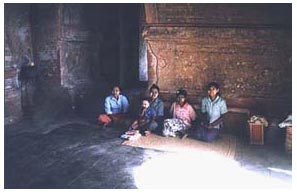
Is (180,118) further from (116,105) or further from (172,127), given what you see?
(116,105)

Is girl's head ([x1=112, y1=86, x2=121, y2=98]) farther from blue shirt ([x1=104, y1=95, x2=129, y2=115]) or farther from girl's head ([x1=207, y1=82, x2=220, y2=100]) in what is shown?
girl's head ([x1=207, y1=82, x2=220, y2=100])

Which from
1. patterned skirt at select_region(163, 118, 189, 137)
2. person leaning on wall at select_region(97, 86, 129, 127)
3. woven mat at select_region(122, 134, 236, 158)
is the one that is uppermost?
person leaning on wall at select_region(97, 86, 129, 127)

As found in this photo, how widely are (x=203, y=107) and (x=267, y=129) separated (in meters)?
1.39

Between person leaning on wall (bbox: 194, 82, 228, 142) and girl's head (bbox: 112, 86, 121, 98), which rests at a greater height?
girl's head (bbox: 112, 86, 121, 98)

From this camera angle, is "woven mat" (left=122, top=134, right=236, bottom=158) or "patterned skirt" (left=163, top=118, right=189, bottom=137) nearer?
"woven mat" (left=122, top=134, right=236, bottom=158)

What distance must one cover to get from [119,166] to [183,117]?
92.2 inches

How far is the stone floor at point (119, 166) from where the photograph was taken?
641cm

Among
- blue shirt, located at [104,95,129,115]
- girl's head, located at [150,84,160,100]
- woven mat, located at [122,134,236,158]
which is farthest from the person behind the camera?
blue shirt, located at [104,95,129,115]

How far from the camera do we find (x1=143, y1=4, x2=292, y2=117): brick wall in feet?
28.5

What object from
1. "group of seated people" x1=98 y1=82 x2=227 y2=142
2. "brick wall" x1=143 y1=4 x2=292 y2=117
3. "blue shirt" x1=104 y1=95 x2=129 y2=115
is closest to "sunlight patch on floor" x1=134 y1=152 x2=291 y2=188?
"group of seated people" x1=98 y1=82 x2=227 y2=142

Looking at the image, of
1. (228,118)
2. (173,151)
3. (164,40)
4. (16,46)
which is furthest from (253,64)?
(16,46)

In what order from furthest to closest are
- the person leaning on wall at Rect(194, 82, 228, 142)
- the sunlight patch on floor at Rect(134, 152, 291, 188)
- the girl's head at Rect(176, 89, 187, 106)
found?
1. the girl's head at Rect(176, 89, 187, 106)
2. the person leaning on wall at Rect(194, 82, 228, 142)
3. the sunlight patch on floor at Rect(134, 152, 291, 188)

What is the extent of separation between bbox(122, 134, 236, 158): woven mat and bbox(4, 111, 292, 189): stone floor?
196 millimetres

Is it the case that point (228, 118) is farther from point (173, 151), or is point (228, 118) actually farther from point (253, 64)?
point (173, 151)
